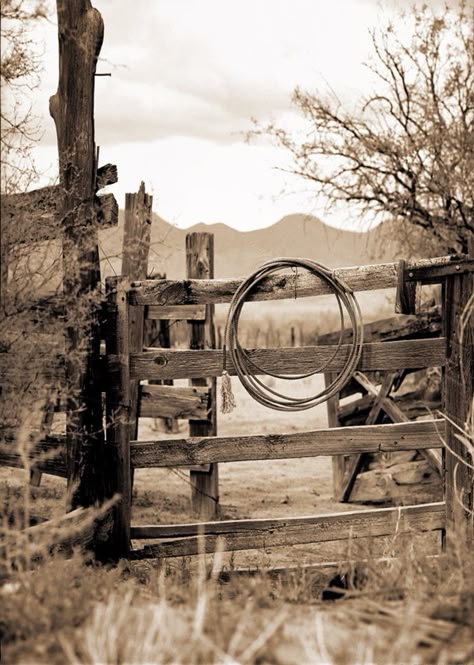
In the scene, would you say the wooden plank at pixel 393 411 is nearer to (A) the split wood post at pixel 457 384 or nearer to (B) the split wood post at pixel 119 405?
(A) the split wood post at pixel 457 384

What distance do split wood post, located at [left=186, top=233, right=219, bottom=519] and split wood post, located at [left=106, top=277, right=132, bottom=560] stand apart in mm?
2964

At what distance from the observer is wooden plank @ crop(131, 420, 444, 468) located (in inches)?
223

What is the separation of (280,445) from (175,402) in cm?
295

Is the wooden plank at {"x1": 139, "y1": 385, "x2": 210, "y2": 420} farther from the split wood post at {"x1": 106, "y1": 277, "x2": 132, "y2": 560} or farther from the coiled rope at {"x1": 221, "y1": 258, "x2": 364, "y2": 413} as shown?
the split wood post at {"x1": 106, "y1": 277, "x2": 132, "y2": 560}

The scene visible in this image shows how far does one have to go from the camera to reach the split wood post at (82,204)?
5.34m

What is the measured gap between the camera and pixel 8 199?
183 inches

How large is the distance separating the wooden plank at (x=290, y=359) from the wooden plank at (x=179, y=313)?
116 inches

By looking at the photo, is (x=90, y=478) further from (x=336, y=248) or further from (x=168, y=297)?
(x=336, y=248)

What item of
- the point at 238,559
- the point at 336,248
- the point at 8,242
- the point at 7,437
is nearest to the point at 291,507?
the point at 238,559

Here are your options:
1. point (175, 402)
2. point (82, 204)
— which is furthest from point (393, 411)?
point (82, 204)

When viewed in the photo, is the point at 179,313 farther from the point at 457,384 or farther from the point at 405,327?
the point at 457,384

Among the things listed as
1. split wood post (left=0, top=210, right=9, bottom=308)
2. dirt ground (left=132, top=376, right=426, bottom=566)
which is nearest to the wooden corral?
split wood post (left=0, top=210, right=9, bottom=308)

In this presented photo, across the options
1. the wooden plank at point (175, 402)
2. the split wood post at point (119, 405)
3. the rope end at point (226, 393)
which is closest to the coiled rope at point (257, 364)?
the rope end at point (226, 393)

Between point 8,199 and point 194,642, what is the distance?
102 inches
